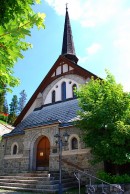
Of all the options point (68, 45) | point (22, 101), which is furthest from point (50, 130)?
point (22, 101)

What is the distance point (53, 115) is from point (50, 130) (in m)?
1.91

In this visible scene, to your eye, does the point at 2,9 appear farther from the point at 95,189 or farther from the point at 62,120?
the point at 62,120

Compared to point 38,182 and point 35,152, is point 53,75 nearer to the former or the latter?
point 35,152

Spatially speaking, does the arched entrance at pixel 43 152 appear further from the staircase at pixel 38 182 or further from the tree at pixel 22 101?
the tree at pixel 22 101

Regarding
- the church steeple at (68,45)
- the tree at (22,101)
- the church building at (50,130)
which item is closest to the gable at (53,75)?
the church building at (50,130)

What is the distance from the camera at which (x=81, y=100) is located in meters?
11.7

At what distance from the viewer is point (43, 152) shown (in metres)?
15.3

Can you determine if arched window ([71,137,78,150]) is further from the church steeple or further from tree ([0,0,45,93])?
tree ([0,0,45,93])

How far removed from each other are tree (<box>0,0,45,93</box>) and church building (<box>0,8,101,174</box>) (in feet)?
35.1

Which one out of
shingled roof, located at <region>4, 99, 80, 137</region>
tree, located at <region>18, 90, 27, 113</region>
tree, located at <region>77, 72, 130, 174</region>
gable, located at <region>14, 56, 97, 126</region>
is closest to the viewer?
tree, located at <region>77, 72, 130, 174</region>

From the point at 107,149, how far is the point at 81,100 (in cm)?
322

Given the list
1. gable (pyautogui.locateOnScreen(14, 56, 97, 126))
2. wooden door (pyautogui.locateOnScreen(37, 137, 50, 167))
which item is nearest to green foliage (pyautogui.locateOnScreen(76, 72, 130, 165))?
wooden door (pyautogui.locateOnScreen(37, 137, 50, 167))

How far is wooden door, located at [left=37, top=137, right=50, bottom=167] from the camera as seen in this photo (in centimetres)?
1503

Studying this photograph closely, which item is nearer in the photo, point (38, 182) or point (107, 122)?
point (107, 122)
